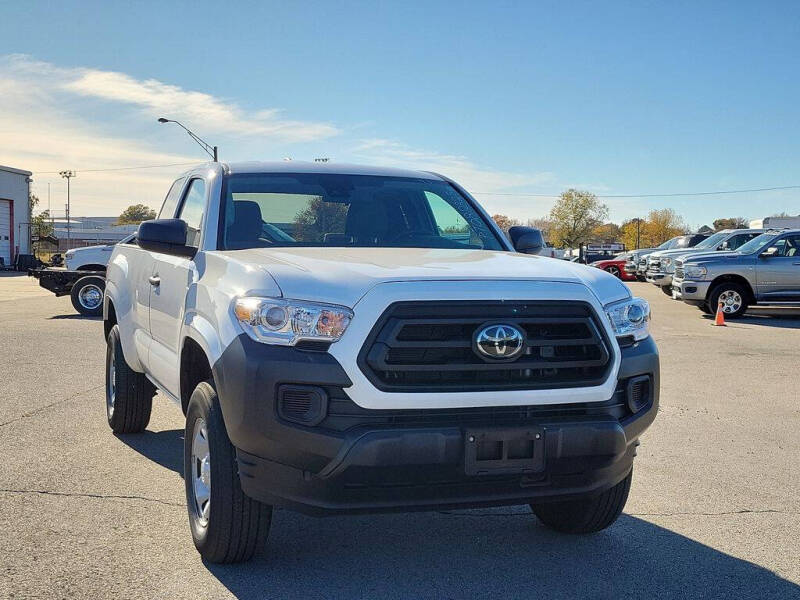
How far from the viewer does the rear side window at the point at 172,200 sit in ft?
19.7

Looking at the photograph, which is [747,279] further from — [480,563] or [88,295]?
[480,563]

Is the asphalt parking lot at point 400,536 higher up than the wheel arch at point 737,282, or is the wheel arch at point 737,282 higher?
the wheel arch at point 737,282

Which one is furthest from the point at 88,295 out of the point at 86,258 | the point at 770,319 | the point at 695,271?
the point at 770,319

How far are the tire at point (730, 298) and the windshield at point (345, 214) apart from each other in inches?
563

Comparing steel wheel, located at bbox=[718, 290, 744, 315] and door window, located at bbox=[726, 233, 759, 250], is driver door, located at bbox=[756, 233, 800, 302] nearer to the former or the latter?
steel wheel, located at bbox=[718, 290, 744, 315]

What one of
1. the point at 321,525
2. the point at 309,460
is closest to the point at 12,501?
the point at 321,525

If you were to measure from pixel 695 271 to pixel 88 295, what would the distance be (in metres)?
12.5

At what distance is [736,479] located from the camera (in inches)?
224

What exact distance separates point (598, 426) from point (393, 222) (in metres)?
2.07

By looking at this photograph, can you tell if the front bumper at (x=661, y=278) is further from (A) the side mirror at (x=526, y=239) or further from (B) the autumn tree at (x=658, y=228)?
(B) the autumn tree at (x=658, y=228)

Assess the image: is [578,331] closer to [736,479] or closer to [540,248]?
[540,248]

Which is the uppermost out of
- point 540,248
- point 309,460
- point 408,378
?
point 540,248

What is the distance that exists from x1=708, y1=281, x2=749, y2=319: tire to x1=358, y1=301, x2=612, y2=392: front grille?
622 inches

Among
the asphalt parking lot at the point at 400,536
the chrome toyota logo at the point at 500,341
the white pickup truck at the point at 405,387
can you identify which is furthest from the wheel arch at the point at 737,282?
the chrome toyota logo at the point at 500,341
